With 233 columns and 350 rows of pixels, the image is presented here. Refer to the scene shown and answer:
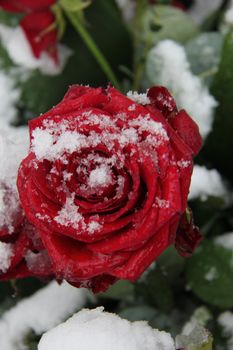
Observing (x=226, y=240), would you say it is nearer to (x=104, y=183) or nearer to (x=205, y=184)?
(x=205, y=184)

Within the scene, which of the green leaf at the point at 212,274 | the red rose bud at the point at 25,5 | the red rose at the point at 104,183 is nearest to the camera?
the red rose at the point at 104,183

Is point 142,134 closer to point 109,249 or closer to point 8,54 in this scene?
point 109,249

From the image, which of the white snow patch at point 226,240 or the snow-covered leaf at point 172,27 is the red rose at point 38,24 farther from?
the white snow patch at point 226,240

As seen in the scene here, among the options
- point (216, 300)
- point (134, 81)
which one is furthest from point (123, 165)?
point (134, 81)

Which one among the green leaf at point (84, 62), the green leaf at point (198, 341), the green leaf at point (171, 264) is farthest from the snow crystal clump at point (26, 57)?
the green leaf at point (198, 341)

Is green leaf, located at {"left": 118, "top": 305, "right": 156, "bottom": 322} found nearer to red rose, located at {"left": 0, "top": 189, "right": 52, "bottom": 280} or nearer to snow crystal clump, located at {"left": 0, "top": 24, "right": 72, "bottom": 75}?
red rose, located at {"left": 0, "top": 189, "right": 52, "bottom": 280}

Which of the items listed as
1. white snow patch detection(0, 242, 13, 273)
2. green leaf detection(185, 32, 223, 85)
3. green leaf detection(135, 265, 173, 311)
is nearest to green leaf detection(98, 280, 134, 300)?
green leaf detection(135, 265, 173, 311)
